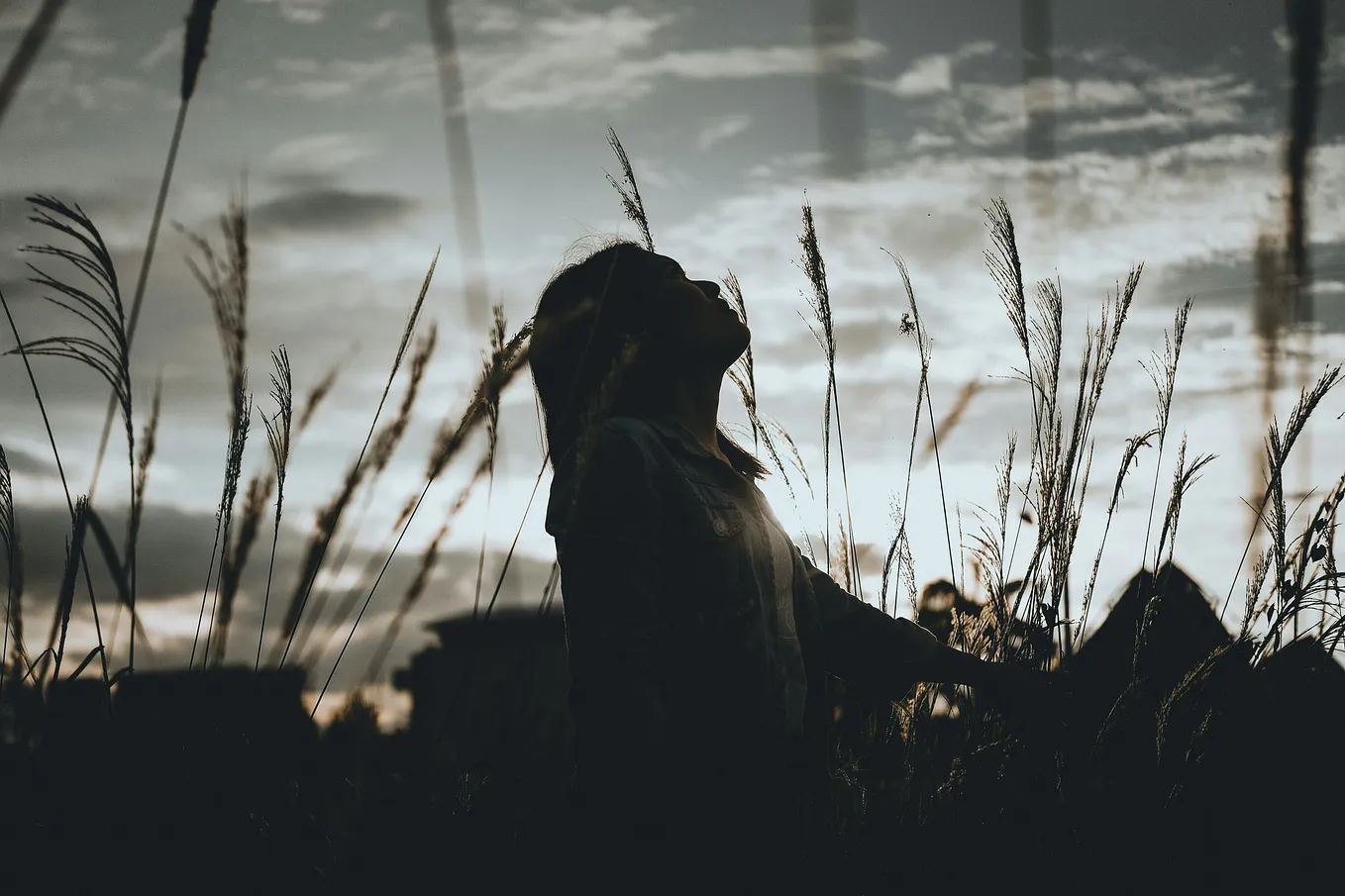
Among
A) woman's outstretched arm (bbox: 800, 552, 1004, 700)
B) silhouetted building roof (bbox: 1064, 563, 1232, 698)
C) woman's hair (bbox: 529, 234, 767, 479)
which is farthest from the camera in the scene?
silhouetted building roof (bbox: 1064, 563, 1232, 698)

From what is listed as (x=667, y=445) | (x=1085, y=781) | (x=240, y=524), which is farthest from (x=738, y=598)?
(x=1085, y=781)

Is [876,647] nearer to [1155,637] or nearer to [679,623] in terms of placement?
[679,623]

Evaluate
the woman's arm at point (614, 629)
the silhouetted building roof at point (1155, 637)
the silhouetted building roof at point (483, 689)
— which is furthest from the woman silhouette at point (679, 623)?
the silhouetted building roof at point (1155, 637)

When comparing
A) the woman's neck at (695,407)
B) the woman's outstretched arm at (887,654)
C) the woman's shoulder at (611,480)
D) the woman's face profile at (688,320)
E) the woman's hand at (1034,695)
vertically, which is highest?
the woman's face profile at (688,320)

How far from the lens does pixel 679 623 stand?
1177mm

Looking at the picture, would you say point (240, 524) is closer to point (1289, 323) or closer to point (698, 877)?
point (698, 877)

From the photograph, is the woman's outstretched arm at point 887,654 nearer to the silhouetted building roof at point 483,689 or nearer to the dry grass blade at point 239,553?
the silhouetted building roof at point 483,689

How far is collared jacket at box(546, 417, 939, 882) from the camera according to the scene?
98 cm

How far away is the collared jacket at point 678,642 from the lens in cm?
98

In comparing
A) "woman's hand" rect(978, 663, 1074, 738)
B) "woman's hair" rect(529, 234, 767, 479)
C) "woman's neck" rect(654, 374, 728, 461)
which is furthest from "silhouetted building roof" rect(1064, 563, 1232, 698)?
"woman's hair" rect(529, 234, 767, 479)

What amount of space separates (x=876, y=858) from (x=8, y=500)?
4.46ft

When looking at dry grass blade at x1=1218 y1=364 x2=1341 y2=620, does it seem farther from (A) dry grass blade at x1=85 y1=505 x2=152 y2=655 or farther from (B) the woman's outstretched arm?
(A) dry grass blade at x1=85 y1=505 x2=152 y2=655

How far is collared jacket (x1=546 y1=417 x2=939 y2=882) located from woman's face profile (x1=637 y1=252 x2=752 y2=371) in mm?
143

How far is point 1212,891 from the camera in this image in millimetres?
1538
